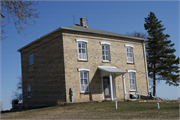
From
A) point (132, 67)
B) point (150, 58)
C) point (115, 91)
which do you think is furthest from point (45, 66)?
point (150, 58)

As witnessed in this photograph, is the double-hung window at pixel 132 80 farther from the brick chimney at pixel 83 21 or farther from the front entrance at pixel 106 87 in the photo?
the brick chimney at pixel 83 21

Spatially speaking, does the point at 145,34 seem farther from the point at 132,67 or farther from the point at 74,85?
the point at 74,85

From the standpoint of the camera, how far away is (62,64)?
67.2 ft

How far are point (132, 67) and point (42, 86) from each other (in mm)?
9773

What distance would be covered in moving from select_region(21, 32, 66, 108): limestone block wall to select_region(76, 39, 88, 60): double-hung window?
1.80 m

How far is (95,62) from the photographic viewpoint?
73.4ft

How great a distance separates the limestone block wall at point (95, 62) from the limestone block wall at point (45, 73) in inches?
28.0

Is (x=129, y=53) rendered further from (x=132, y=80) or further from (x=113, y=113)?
(x=113, y=113)

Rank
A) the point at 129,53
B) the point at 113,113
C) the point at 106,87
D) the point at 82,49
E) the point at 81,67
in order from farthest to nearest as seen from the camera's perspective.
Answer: the point at 129,53, the point at 106,87, the point at 82,49, the point at 81,67, the point at 113,113

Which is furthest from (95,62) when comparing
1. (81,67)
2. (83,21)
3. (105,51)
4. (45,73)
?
(83,21)

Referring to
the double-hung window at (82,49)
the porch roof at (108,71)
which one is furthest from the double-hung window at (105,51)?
the double-hung window at (82,49)

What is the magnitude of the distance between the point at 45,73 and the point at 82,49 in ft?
14.6

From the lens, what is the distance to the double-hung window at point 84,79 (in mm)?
21062

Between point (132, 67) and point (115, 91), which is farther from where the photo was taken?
point (132, 67)
